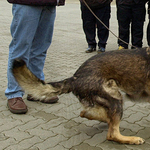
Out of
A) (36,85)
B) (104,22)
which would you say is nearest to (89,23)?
(104,22)

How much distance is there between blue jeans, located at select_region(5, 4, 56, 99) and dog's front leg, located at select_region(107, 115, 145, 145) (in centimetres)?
129

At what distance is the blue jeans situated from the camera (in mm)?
3434

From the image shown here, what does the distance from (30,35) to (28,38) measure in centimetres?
5

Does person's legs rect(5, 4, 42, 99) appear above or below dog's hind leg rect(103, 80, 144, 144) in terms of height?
above

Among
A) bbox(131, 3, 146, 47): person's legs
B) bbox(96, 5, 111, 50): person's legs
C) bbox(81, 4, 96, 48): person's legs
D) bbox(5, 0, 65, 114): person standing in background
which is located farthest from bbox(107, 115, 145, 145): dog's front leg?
bbox(81, 4, 96, 48): person's legs

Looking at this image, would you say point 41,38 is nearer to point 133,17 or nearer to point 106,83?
point 106,83

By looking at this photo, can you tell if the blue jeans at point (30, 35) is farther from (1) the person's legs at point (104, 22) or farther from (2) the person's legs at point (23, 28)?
(1) the person's legs at point (104, 22)

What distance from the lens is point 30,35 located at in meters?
3.52

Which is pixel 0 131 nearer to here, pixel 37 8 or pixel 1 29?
pixel 37 8

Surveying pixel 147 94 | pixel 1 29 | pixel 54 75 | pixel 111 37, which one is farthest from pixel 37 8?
pixel 1 29

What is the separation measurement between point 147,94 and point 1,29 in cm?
881

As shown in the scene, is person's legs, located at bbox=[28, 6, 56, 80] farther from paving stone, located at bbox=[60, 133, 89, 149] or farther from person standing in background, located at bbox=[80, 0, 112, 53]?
person standing in background, located at bbox=[80, 0, 112, 53]

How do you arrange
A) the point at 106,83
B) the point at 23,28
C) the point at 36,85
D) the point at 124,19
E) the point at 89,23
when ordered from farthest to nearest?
the point at 89,23
the point at 124,19
the point at 23,28
the point at 36,85
the point at 106,83

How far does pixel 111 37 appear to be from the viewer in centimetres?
946
